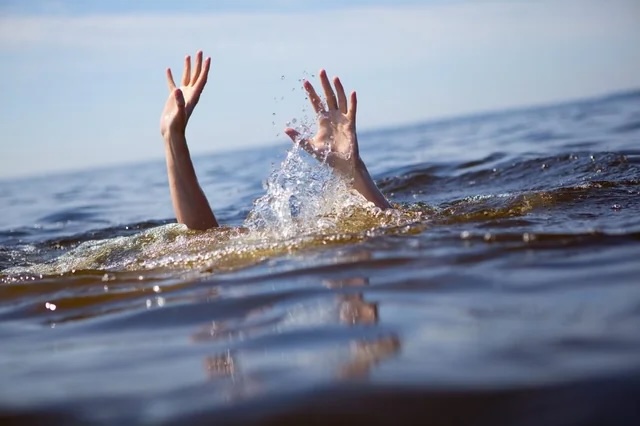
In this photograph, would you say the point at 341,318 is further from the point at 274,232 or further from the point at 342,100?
the point at 342,100

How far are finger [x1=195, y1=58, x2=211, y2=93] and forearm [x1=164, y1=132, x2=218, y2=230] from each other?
43 centimetres

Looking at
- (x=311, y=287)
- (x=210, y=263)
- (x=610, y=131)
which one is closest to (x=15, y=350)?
(x=311, y=287)

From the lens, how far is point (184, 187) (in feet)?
18.4

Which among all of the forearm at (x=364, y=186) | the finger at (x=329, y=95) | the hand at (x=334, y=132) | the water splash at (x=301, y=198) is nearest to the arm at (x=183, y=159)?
the water splash at (x=301, y=198)

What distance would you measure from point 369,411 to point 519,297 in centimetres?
112

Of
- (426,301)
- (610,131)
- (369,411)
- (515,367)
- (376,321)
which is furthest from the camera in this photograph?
(610,131)

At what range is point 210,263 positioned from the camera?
177 inches

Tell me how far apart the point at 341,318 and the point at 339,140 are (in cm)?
273

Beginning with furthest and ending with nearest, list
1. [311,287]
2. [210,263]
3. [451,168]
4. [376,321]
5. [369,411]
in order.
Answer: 1. [451,168]
2. [210,263]
3. [311,287]
4. [376,321]
5. [369,411]

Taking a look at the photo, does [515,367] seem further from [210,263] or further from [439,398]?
[210,263]

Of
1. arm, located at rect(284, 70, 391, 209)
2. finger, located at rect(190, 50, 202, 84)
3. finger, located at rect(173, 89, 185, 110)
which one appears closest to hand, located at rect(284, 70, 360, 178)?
arm, located at rect(284, 70, 391, 209)

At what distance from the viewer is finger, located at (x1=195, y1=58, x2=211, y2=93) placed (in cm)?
584

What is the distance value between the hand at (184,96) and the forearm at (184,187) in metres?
0.07

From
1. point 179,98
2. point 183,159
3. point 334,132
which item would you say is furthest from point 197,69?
point 334,132
